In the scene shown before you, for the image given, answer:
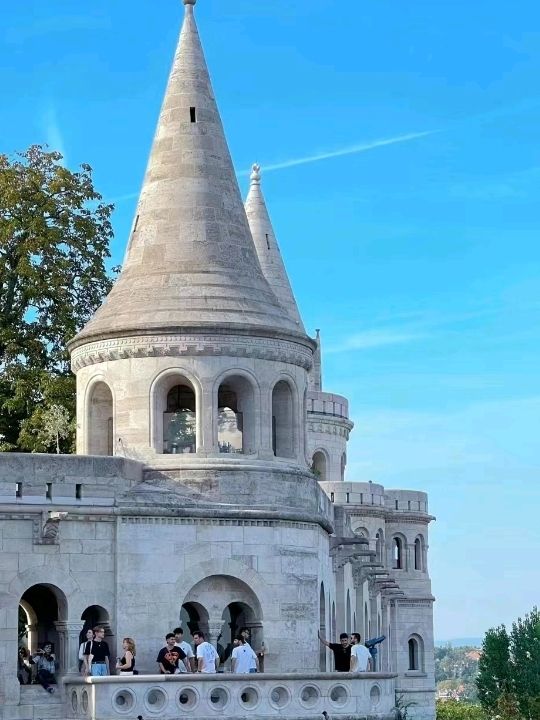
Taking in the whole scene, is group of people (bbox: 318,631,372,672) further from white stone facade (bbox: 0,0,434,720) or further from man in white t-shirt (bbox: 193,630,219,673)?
man in white t-shirt (bbox: 193,630,219,673)

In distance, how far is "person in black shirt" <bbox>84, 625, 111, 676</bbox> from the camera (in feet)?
91.6

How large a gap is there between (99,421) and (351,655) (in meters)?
6.92

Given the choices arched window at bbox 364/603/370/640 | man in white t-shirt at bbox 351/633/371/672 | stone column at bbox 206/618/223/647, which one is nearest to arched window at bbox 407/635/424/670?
arched window at bbox 364/603/370/640

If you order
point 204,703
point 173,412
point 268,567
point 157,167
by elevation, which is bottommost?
point 204,703

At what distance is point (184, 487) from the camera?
3027cm

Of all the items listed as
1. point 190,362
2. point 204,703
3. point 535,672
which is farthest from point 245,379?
point 535,672

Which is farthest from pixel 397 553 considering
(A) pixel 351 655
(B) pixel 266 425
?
(A) pixel 351 655

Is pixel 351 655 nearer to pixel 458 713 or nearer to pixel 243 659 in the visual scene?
pixel 243 659

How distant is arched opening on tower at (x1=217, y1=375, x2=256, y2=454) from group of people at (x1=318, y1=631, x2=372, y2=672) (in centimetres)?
400

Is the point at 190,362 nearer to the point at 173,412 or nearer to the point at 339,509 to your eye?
the point at 173,412

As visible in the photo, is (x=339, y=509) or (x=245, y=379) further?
(x=339, y=509)

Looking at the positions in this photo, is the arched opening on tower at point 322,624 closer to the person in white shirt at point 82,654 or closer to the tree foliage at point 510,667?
the person in white shirt at point 82,654

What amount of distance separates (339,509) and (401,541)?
2104 cm

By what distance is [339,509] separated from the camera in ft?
123
